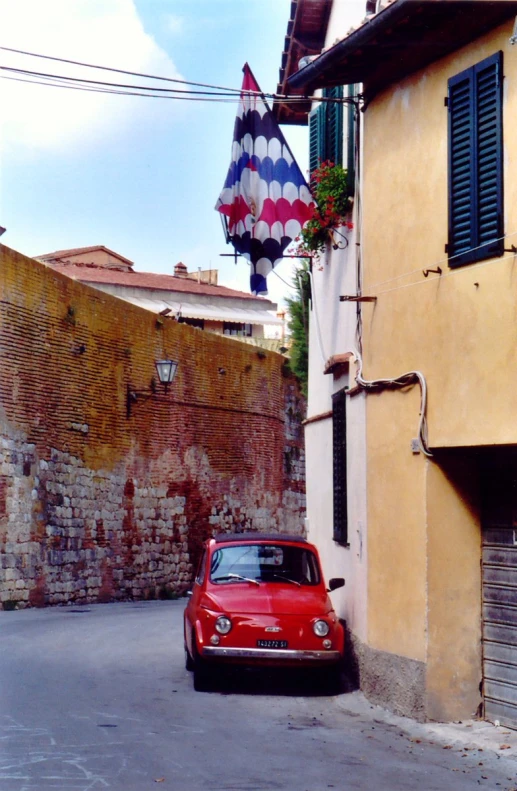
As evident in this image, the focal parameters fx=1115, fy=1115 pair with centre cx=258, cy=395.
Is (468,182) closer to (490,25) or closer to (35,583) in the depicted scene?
(490,25)

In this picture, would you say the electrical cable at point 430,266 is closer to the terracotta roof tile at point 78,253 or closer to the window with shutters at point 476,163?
the window with shutters at point 476,163

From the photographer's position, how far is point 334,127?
1387cm

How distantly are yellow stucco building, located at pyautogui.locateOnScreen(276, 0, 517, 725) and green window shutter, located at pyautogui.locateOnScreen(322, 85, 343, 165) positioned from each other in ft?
8.44

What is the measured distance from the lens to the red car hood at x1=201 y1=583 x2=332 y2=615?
1107cm

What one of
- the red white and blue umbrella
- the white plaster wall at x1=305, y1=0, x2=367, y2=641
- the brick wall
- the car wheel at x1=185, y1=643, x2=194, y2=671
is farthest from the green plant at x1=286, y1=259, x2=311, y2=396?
the car wheel at x1=185, y1=643, x2=194, y2=671

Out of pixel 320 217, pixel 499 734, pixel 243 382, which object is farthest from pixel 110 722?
pixel 243 382

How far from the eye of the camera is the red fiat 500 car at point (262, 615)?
10.8 metres

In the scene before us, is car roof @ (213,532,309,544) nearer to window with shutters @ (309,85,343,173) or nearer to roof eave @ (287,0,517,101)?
window with shutters @ (309,85,343,173)

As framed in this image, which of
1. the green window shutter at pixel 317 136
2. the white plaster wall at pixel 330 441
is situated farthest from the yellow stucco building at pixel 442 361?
the green window shutter at pixel 317 136

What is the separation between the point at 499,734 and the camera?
9.07 m

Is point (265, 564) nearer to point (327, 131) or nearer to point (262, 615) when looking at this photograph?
point (262, 615)

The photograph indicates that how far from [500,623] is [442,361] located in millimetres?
2288

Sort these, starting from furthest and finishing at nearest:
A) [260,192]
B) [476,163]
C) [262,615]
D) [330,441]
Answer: [330,441] < [260,192] < [262,615] < [476,163]

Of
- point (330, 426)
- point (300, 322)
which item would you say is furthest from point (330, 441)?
point (300, 322)
